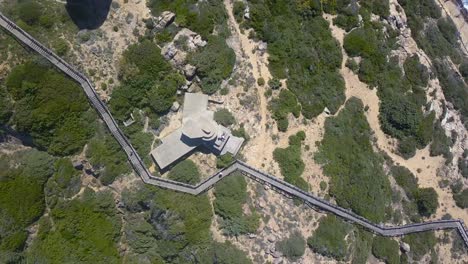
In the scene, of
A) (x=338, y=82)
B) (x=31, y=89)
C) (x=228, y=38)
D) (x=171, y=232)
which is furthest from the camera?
(x=338, y=82)

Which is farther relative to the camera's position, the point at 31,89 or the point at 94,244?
the point at 94,244

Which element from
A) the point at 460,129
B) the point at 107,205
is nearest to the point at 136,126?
the point at 107,205

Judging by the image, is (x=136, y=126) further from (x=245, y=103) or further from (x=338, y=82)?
(x=338, y=82)

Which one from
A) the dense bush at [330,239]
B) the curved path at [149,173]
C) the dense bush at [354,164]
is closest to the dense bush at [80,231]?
the curved path at [149,173]

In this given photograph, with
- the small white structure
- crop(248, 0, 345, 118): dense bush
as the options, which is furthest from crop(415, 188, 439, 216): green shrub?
the small white structure

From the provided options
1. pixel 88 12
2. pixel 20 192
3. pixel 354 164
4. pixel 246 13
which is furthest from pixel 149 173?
pixel 354 164

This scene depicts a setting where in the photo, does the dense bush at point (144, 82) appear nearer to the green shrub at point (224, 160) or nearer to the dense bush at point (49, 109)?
the dense bush at point (49, 109)
